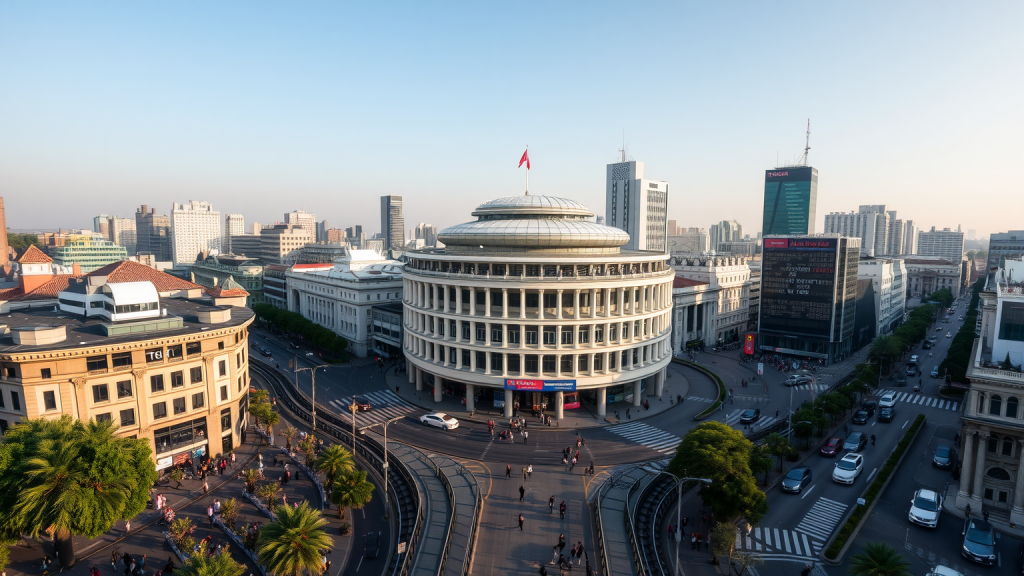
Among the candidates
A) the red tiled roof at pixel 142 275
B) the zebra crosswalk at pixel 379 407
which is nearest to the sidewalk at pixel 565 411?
the zebra crosswalk at pixel 379 407

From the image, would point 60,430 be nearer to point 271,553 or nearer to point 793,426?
point 271,553

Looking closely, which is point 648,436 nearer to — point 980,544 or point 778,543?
point 778,543

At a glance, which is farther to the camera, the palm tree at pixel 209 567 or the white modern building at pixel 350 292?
the white modern building at pixel 350 292

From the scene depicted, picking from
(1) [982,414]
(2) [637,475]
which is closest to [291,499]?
(2) [637,475]

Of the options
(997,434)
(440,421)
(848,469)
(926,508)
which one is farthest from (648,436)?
(997,434)

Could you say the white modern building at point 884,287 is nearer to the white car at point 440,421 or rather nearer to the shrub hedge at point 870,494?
the shrub hedge at point 870,494
